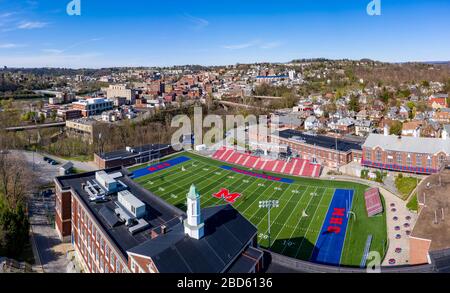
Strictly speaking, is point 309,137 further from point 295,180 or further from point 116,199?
point 116,199

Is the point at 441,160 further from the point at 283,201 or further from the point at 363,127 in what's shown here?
the point at 363,127

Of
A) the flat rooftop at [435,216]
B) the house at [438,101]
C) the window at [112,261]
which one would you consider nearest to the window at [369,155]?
the flat rooftop at [435,216]

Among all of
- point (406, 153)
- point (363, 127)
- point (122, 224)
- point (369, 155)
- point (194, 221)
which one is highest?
point (363, 127)

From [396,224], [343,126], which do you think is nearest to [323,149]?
[343,126]

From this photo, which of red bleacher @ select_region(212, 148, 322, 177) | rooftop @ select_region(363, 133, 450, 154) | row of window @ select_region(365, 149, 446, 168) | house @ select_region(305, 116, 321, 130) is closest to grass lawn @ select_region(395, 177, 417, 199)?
row of window @ select_region(365, 149, 446, 168)

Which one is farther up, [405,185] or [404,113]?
[404,113]

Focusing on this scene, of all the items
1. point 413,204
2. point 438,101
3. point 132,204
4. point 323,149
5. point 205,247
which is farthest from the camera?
point 438,101

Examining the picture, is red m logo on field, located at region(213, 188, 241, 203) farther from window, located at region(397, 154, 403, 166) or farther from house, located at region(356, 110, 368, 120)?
house, located at region(356, 110, 368, 120)
